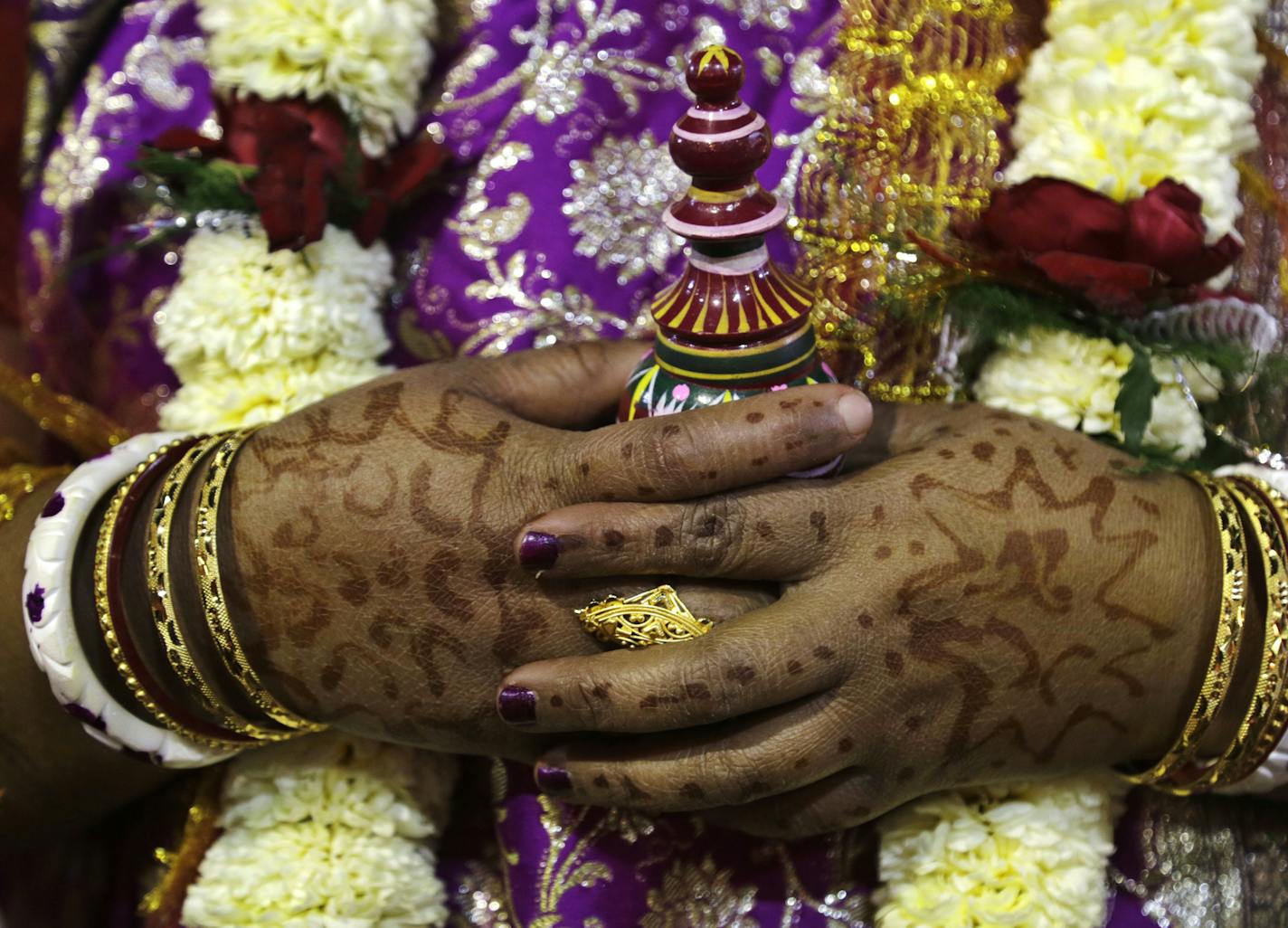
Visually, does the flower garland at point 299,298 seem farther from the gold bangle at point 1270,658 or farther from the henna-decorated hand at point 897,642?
the gold bangle at point 1270,658

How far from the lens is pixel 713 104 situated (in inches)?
33.8

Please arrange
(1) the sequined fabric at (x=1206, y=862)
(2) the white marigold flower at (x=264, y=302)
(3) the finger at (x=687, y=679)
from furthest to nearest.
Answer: (2) the white marigold flower at (x=264, y=302), (1) the sequined fabric at (x=1206, y=862), (3) the finger at (x=687, y=679)

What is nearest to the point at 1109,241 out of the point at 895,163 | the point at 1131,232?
the point at 1131,232

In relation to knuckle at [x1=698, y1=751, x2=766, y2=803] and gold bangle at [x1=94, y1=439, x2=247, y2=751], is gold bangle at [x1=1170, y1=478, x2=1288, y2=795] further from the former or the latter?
gold bangle at [x1=94, y1=439, x2=247, y2=751]

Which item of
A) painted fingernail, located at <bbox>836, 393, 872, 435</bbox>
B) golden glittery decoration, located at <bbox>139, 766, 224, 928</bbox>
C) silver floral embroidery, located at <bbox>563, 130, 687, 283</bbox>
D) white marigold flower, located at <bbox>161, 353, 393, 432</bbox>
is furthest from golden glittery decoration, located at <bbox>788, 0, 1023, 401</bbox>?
golden glittery decoration, located at <bbox>139, 766, 224, 928</bbox>

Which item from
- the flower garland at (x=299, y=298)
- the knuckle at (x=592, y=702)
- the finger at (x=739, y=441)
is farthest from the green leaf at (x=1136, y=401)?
the flower garland at (x=299, y=298)

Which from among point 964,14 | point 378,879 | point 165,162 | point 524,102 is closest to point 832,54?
point 964,14

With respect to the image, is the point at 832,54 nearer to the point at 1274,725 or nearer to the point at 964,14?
the point at 964,14

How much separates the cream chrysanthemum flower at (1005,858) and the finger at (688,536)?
30 centimetres

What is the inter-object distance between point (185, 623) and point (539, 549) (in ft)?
1.10

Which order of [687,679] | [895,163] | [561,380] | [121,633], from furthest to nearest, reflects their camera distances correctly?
[895,163], [561,380], [121,633], [687,679]

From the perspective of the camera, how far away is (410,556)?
3.16ft

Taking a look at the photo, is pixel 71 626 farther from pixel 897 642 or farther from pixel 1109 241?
pixel 1109 241

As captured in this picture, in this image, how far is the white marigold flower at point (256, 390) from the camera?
3.97 ft
